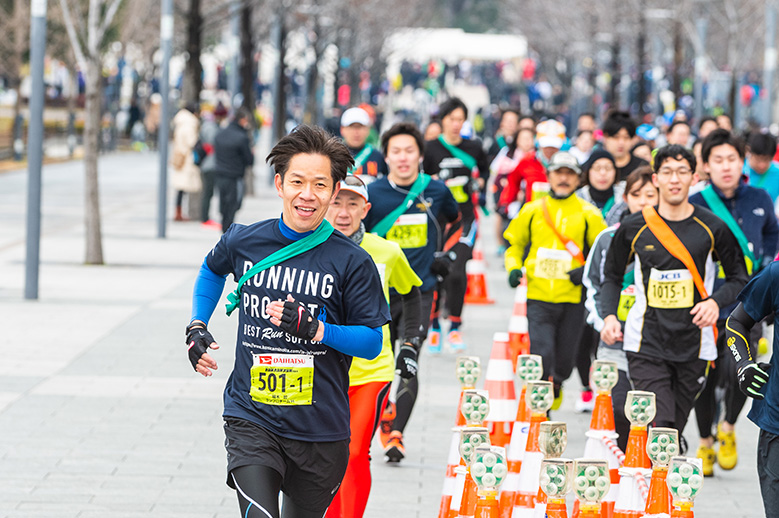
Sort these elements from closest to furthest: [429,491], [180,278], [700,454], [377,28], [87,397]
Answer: [429,491]
[700,454]
[87,397]
[180,278]
[377,28]

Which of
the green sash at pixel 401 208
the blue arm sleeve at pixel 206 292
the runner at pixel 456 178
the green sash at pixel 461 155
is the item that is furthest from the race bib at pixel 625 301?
the green sash at pixel 461 155

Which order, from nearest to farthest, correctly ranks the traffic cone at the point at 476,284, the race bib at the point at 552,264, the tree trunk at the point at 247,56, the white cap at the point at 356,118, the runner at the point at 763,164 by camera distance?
the race bib at the point at 552,264 → the white cap at the point at 356,118 → the runner at the point at 763,164 → the traffic cone at the point at 476,284 → the tree trunk at the point at 247,56

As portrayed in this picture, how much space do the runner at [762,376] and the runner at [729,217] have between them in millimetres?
2402

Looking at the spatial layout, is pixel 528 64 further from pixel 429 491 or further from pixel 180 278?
pixel 429 491

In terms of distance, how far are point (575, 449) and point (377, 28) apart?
158 feet

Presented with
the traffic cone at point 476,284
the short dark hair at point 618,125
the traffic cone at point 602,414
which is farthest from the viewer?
the traffic cone at point 476,284

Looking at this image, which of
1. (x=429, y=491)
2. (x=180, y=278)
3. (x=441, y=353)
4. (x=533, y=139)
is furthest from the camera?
(x=533, y=139)

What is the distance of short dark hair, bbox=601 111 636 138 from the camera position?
1120 cm

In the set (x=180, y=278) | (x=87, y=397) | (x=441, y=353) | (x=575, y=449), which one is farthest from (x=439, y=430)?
(x=180, y=278)

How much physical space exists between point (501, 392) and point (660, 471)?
103 inches

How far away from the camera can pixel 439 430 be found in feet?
28.8

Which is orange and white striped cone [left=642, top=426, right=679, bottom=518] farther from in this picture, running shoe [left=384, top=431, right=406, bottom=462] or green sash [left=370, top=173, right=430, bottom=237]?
green sash [left=370, top=173, right=430, bottom=237]

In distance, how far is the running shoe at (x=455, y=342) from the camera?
11.9 meters

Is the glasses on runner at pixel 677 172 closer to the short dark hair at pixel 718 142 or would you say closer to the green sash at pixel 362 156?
the short dark hair at pixel 718 142
